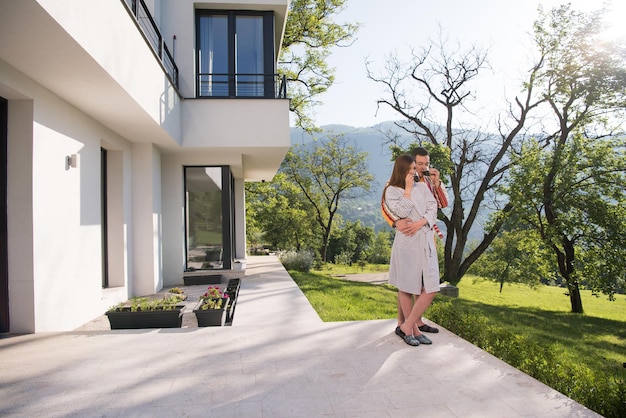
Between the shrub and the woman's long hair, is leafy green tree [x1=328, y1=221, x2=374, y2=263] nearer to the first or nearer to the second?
the shrub

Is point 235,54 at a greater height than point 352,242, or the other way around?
point 235,54

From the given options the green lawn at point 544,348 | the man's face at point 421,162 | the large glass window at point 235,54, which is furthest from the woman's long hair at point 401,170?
the large glass window at point 235,54

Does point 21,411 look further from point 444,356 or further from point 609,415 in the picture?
point 609,415

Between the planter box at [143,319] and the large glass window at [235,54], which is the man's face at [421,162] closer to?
the planter box at [143,319]

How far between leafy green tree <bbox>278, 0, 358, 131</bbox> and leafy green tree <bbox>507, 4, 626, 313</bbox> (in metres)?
7.73

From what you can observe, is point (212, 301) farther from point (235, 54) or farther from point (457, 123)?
point (457, 123)

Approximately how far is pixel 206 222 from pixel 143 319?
4855mm

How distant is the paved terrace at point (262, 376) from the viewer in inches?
109

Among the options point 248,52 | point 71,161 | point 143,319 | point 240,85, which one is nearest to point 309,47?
point 248,52

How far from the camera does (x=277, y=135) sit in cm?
882

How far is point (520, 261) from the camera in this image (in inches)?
711

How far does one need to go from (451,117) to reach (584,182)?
20.0 feet

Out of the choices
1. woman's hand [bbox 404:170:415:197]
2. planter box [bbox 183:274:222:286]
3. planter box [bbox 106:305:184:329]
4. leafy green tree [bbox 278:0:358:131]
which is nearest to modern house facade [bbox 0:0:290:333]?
planter box [bbox 183:274:222:286]

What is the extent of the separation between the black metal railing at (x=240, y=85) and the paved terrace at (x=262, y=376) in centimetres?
570
